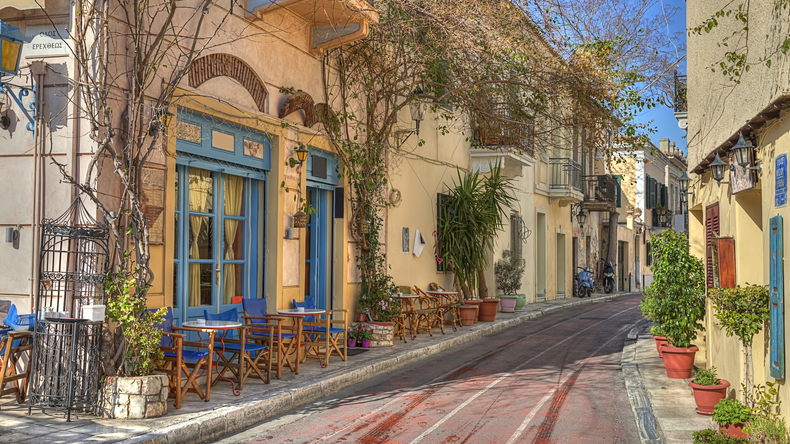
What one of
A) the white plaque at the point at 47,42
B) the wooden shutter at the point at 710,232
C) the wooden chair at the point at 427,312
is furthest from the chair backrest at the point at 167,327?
the wooden chair at the point at 427,312

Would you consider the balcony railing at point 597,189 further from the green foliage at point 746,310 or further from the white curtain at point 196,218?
the green foliage at point 746,310

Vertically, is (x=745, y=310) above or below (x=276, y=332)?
above

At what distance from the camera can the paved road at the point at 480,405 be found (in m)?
6.29

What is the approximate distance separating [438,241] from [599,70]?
581cm

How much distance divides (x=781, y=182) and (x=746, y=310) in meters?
1.08

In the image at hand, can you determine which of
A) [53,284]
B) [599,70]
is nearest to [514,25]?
[599,70]

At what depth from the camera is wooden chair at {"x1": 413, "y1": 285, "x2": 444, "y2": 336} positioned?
1312 centimetres

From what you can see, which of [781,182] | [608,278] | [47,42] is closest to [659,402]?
[781,182]

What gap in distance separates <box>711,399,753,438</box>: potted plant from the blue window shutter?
467 mm

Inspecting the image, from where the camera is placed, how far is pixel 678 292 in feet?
28.7

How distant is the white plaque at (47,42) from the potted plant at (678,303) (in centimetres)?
710

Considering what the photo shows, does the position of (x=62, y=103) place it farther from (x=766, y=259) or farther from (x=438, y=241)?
(x=438, y=241)

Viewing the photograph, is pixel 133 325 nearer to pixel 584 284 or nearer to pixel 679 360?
pixel 679 360

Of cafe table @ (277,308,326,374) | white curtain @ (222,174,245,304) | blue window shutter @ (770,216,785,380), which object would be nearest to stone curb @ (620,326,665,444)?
blue window shutter @ (770,216,785,380)
